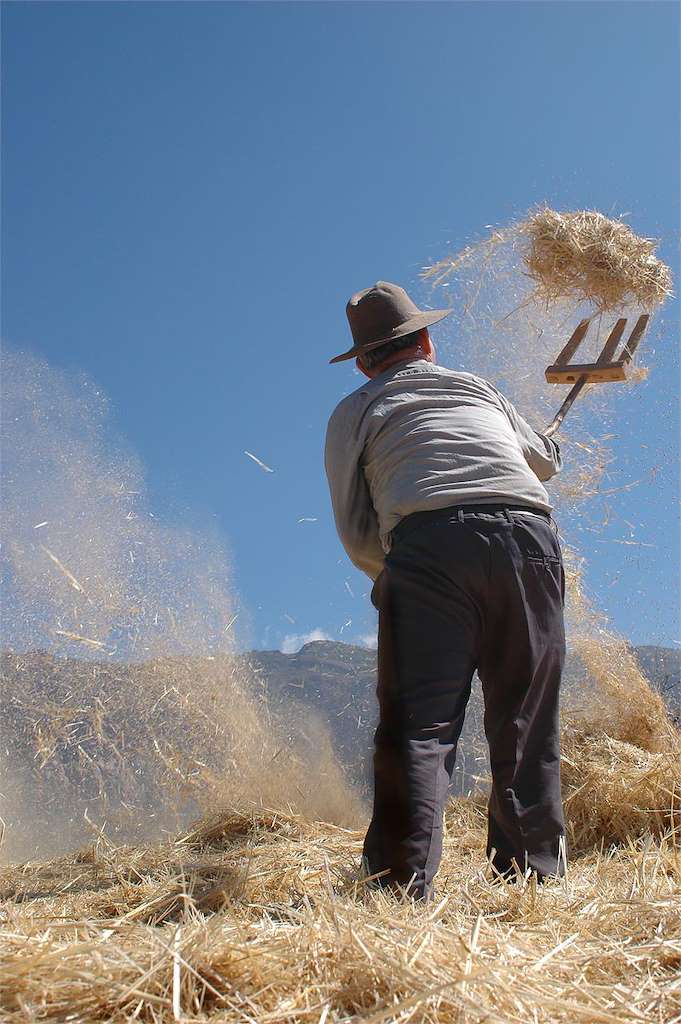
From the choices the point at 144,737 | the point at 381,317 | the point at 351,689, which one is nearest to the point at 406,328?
the point at 381,317

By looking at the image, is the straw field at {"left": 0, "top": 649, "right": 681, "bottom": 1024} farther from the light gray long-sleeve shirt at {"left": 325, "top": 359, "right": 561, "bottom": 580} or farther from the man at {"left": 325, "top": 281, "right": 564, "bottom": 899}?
the light gray long-sleeve shirt at {"left": 325, "top": 359, "right": 561, "bottom": 580}

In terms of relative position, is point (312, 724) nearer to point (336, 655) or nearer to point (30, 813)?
point (30, 813)

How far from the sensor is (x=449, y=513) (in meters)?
2.60

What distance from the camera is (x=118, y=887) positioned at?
9.42 ft

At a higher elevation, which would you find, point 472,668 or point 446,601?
point 446,601

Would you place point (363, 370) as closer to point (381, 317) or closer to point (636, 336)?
point (381, 317)

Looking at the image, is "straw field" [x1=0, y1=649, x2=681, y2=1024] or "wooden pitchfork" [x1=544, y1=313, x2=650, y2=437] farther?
"wooden pitchfork" [x1=544, y1=313, x2=650, y2=437]

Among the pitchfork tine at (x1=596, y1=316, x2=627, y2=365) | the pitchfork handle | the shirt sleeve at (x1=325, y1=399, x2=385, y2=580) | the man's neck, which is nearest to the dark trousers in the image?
the shirt sleeve at (x1=325, y1=399, x2=385, y2=580)

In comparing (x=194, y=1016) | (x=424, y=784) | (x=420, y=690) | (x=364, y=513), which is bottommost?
(x=194, y=1016)

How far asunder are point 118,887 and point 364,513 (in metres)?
1.38

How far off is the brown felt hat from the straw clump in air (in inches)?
73.3

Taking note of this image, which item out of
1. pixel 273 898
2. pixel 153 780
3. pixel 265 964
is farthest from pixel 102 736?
pixel 265 964

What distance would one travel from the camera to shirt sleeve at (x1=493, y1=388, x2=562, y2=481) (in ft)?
10.1

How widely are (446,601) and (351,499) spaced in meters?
0.50
